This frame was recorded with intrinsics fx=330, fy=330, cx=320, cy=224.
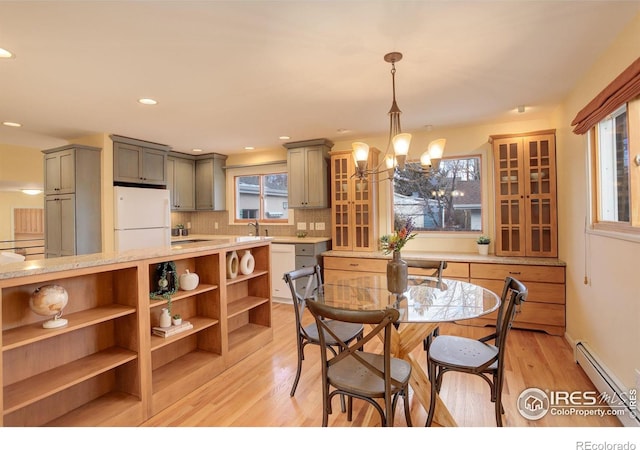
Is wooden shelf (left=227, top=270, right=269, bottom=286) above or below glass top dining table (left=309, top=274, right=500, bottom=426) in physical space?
above

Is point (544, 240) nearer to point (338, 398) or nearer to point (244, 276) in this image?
point (338, 398)

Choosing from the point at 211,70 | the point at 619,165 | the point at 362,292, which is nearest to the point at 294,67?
the point at 211,70

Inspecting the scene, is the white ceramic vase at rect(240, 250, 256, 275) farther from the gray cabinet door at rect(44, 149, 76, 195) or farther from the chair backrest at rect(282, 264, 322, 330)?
the gray cabinet door at rect(44, 149, 76, 195)

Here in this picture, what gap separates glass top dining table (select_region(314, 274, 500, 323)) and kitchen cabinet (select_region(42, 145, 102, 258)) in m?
3.22

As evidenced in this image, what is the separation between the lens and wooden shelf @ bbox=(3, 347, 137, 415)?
159 cm

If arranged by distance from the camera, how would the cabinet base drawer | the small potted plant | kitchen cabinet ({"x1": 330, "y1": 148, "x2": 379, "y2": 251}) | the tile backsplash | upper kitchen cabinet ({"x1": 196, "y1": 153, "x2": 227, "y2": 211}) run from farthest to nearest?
1. upper kitchen cabinet ({"x1": 196, "y1": 153, "x2": 227, "y2": 211})
2. the tile backsplash
3. kitchen cabinet ({"x1": 330, "y1": 148, "x2": 379, "y2": 251})
4. the cabinet base drawer
5. the small potted plant

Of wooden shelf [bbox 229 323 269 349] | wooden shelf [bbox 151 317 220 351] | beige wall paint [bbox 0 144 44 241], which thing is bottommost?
wooden shelf [bbox 229 323 269 349]

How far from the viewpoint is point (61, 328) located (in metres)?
1.70

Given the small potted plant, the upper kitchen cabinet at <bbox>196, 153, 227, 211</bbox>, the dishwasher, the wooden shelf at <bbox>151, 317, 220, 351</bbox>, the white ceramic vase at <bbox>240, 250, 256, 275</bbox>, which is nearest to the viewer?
the wooden shelf at <bbox>151, 317, 220, 351</bbox>

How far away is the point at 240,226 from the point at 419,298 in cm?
406

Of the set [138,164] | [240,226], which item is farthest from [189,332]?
[240,226]

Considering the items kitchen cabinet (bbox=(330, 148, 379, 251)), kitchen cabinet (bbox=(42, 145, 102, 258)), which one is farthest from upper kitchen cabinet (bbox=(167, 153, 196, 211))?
kitchen cabinet (bbox=(330, 148, 379, 251))

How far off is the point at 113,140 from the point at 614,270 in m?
5.17

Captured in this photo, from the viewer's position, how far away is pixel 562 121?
3324 millimetres
